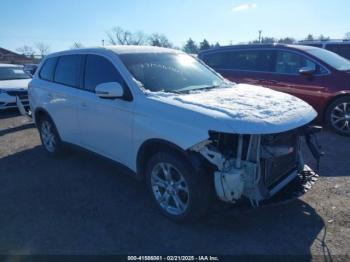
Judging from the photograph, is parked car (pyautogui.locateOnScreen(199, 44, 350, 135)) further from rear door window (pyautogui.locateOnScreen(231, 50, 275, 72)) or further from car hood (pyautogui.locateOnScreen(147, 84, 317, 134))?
car hood (pyautogui.locateOnScreen(147, 84, 317, 134))

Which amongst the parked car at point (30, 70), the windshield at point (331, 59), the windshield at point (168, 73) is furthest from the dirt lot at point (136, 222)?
the parked car at point (30, 70)

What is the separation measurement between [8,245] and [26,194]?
1.27 metres

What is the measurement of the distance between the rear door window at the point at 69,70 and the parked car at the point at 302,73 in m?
4.43

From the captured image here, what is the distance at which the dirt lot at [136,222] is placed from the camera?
328 centimetres

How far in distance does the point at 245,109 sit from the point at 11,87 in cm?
914

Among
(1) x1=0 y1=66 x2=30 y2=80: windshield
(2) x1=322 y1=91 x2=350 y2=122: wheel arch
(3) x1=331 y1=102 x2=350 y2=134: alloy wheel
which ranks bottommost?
(3) x1=331 y1=102 x2=350 y2=134: alloy wheel

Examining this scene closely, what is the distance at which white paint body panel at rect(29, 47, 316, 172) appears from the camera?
3160mm

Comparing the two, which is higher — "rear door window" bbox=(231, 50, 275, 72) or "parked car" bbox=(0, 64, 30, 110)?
"rear door window" bbox=(231, 50, 275, 72)

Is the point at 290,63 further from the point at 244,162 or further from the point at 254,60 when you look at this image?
the point at 244,162

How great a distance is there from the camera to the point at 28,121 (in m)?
9.55

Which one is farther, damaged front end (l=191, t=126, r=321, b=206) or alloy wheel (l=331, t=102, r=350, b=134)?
alloy wheel (l=331, t=102, r=350, b=134)

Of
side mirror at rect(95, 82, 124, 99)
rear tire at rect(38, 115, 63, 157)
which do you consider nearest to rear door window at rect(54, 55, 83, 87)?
rear tire at rect(38, 115, 63, 157)

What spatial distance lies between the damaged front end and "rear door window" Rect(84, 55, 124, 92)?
1.56 metres

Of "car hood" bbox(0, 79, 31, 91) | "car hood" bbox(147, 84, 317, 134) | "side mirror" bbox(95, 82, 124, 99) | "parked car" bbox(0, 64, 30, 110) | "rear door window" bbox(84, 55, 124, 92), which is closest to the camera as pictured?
"car hood" bbox(147, 84, 317, 134)
